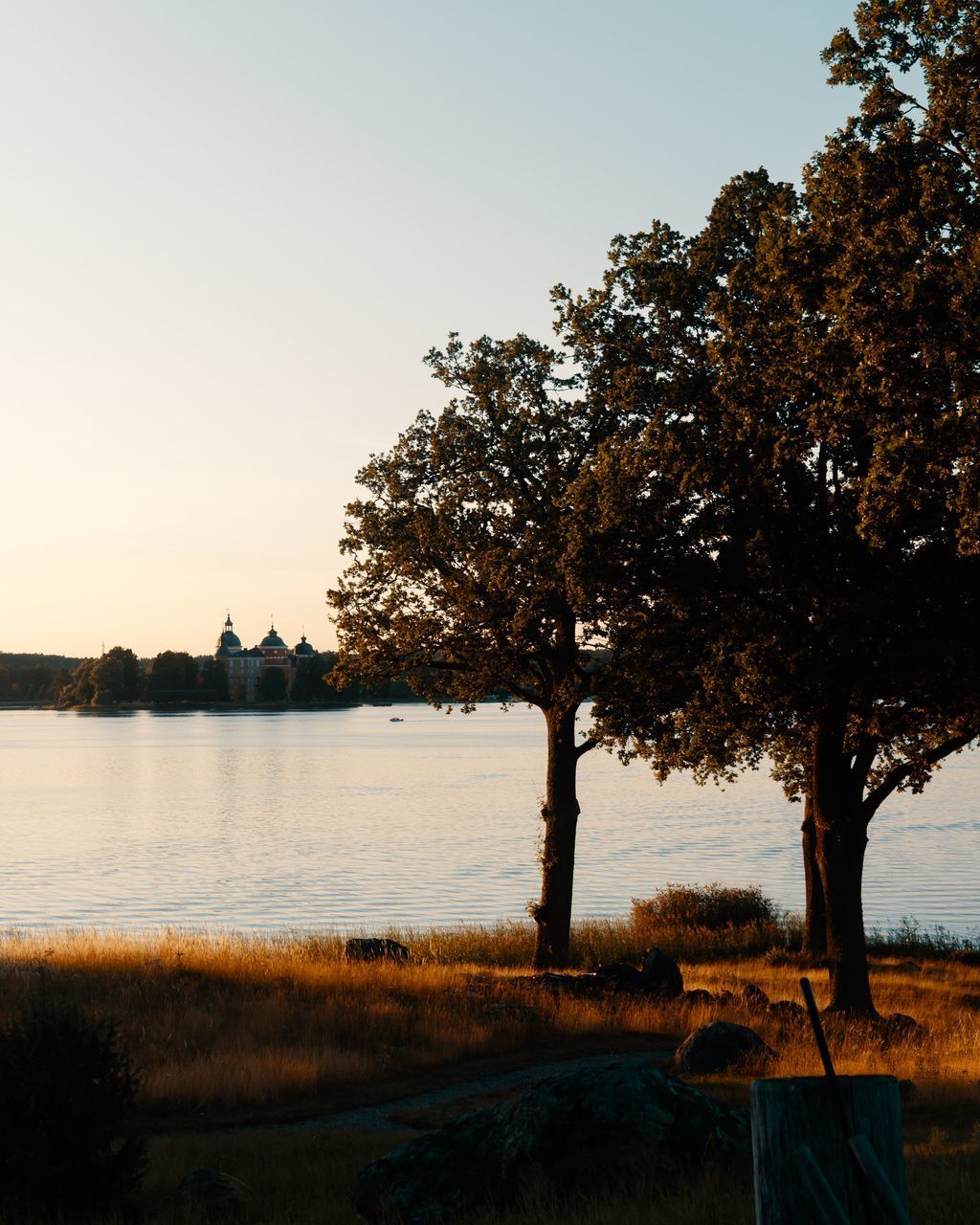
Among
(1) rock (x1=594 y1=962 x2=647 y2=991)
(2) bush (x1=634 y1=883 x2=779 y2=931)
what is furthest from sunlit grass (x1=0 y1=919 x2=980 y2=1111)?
(2) bush (x1=634 y1=883 x2=779 y2=931)

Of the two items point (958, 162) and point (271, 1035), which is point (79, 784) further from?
point (958, 162)

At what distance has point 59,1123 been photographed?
10656 mm

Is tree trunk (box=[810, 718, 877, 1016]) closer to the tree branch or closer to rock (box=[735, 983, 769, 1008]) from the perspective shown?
the tree branch

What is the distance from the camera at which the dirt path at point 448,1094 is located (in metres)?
14.6

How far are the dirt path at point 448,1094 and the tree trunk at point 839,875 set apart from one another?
5.35 metres

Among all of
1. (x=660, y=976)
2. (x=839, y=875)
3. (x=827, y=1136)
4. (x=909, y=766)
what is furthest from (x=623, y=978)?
(x=827, y=1136)

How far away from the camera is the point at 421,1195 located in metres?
9.96

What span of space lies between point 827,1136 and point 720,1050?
12.4 m

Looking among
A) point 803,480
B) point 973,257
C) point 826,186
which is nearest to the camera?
point 973,257

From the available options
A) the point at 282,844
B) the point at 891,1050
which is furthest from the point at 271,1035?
the point at 282,844

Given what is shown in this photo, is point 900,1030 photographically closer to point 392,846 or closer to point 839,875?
point 839,875

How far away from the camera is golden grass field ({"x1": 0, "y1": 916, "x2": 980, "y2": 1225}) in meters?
10.8

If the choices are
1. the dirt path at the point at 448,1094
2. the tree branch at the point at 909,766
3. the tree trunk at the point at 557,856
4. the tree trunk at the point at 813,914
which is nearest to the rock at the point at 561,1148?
the dirt path at the point at 448,1094

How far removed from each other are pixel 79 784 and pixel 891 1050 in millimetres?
98003
